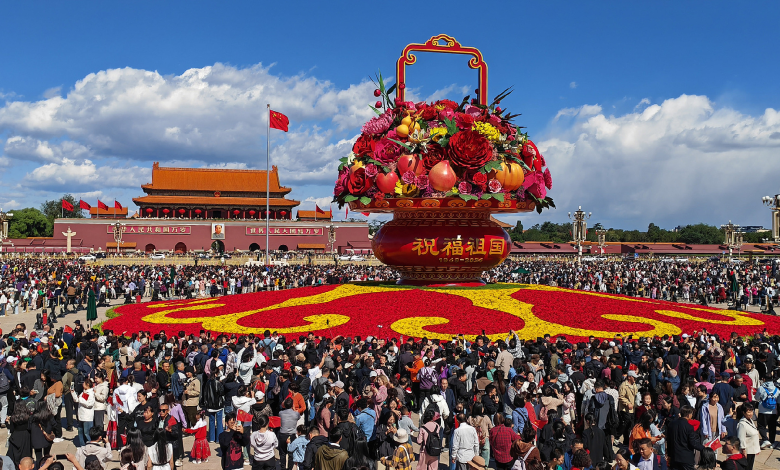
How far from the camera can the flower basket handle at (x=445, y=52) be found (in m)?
23.4

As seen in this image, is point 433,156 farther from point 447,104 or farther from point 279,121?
point 279,121

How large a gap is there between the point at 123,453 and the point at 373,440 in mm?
3191

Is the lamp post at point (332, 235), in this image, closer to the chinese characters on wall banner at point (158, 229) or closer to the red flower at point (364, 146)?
the chinese characters on wall banner at point (158, 229)

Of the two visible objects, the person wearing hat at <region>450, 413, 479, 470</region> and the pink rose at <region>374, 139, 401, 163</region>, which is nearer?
the person wearing hat at <region>450, 413, 479, 470</region>

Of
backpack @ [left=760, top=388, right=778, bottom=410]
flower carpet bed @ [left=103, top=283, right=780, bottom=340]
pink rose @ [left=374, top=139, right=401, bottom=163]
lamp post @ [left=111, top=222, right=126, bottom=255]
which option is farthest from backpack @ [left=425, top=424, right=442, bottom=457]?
lamp post @ [left=111, top=222, right=126, bottom=255]

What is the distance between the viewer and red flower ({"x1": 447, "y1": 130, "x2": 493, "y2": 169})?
20.7 m

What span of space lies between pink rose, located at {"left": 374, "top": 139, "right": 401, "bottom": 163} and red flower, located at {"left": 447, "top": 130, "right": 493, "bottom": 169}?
214 centimetres

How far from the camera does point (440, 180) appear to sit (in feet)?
68.0

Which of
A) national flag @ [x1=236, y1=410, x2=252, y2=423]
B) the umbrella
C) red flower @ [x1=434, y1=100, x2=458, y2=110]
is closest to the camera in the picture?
national flag @ [x1=236, y1=410, x2=252, y2=423]

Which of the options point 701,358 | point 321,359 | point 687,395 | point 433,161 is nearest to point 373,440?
point 321,359

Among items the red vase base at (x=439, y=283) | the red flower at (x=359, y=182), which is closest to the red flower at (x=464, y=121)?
the red flower at (x=359, y=182)

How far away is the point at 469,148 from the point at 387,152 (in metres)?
3.04

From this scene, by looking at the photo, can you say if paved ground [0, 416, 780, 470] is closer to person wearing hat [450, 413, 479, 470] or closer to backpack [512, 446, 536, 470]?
person wearing hat [450, 413, 479, 470]

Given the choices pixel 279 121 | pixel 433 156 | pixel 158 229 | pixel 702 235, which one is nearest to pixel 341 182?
pixel 433 156
